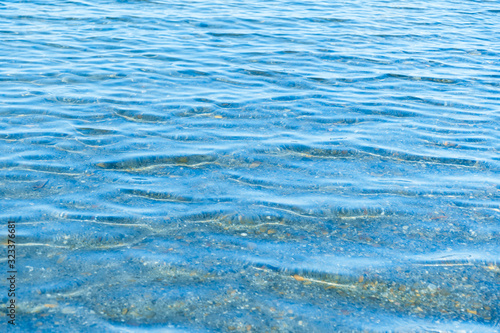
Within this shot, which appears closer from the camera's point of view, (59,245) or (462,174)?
(59,245)

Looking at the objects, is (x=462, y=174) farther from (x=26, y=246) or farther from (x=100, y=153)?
(x=26, y=246)

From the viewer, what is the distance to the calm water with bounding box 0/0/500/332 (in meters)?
3.56

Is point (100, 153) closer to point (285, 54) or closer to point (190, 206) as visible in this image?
point (190, 206)

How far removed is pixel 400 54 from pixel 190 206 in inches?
310

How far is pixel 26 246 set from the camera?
13.4 feet

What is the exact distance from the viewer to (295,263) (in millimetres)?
4008

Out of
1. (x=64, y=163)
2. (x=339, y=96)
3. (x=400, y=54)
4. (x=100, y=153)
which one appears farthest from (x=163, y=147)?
(x=400, y=54)

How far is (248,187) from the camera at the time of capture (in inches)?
206

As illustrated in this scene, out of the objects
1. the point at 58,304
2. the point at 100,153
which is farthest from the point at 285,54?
the point at 58,304

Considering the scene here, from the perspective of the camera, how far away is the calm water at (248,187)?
3.56 m

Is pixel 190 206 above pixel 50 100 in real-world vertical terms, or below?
below

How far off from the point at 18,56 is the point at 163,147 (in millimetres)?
5459

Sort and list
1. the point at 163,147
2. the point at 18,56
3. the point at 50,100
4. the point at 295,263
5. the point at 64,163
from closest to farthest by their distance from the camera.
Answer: the point at 295,263, the point at 64,163, the point at 163,147, the point at 50,100, the point at 18,56

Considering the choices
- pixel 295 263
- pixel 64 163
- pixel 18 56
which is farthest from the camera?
pixel 18 56
